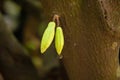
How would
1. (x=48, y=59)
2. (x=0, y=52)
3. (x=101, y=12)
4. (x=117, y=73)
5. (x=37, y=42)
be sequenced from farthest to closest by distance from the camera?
(x=37, y=42) < (x=48, y=59) < (x=0, y=52) < (x=117, y=73) < (x=101, y=12)

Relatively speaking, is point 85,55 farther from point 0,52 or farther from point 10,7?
point 10,7

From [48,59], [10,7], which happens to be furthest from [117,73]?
[10,7]

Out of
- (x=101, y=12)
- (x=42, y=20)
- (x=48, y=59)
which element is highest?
(x=101, y=12)

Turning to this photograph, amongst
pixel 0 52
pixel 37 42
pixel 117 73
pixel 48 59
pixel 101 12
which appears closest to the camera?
pixel 101 12

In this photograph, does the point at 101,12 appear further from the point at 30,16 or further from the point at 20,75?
the point at 30,16

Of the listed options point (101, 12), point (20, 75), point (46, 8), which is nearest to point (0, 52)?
point (20, 75)

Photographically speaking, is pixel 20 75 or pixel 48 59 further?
pixel 48 59

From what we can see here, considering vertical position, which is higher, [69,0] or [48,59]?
[69,0]
